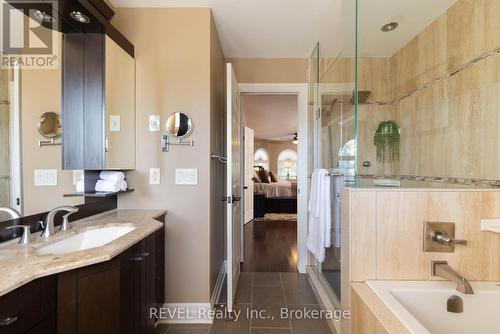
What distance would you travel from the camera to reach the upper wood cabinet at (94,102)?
5.09ft

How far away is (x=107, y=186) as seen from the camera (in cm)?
177

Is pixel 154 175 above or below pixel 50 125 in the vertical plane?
below

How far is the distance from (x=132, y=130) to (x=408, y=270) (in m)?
2.10

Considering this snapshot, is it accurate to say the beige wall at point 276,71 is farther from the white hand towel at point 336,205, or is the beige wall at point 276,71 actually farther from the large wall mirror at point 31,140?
the large wall mirror at point 31,140

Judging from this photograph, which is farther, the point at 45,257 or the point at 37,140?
the point at 37,140

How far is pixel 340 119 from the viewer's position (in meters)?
1.92

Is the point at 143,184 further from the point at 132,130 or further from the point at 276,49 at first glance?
the point at 276,49

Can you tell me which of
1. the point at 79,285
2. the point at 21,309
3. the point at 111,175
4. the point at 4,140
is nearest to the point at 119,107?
the point at 111,175

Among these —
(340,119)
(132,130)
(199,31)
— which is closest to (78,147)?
(132,130)

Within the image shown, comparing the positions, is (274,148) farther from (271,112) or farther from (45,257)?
(45,257)

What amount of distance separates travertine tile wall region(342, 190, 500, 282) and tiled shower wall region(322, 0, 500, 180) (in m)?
0.33

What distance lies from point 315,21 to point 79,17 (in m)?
1.85

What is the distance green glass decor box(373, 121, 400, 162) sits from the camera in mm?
2184

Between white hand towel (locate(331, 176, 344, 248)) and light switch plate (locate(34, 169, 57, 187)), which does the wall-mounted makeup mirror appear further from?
white hand towel (locate(331, 176, 344, 248))
